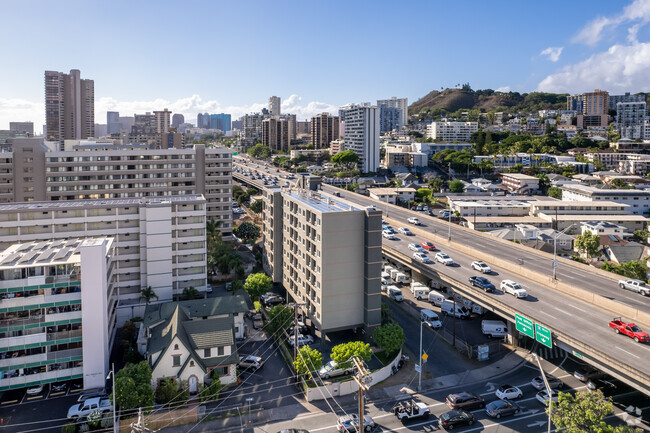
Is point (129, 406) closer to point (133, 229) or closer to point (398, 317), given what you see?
point (133, 229)

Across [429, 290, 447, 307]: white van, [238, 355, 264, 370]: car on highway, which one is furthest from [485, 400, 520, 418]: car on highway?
[429, 290, 447, 307]: white van

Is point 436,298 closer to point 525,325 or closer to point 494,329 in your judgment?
point 494,329

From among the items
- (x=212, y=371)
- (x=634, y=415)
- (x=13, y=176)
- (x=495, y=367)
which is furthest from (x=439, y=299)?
(x=13, y=176)

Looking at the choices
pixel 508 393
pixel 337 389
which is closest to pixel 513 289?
pixel 508 393

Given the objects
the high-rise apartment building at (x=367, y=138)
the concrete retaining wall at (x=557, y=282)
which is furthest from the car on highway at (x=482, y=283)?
the high-rise apartment building at (x=367, y=138)

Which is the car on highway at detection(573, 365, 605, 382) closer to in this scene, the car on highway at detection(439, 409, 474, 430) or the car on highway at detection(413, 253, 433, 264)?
the car on highway at detection(439, 409, 474, 430)

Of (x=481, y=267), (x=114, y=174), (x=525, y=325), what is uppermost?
(x=114, y=174)
